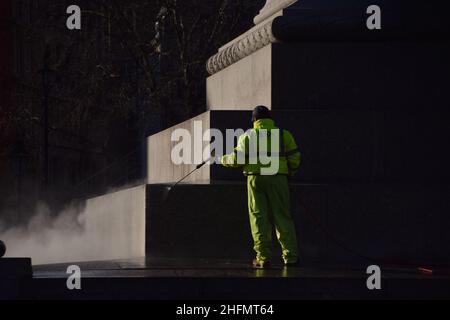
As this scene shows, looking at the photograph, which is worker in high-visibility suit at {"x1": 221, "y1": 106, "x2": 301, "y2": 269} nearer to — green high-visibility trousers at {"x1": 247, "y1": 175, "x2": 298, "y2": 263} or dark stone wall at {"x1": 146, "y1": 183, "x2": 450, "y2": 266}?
green high-visibility trousers at {"x1": 247, "y1": 175, "x2": 298, "y2": 263}

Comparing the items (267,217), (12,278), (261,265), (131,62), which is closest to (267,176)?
(267,217)

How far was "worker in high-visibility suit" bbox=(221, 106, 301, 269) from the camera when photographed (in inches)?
460

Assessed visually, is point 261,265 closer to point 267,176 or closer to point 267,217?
point 267,217

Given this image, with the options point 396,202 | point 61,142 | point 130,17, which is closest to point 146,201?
point 396,202

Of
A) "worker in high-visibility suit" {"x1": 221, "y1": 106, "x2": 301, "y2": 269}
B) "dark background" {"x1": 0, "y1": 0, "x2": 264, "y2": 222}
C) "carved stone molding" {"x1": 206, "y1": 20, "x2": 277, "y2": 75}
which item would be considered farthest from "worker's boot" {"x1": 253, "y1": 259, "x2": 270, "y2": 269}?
"dark background" {"x1": 0, "y1": 0, "x2": 264, "y2": 222}

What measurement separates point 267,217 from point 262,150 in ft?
2.31

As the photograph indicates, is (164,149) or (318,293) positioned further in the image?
(164,149)

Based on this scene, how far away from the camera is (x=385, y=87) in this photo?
1429 centimetres

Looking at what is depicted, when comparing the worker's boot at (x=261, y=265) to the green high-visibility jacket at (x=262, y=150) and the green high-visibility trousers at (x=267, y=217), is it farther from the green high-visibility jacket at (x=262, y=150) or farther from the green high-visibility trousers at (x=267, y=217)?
Answer: the green high-visibility jacket at (x=262, y=150)

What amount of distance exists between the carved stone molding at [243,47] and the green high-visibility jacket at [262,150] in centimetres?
278

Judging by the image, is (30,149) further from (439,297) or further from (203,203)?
(439,297)

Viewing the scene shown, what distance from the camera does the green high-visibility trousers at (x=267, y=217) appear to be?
38.2ft

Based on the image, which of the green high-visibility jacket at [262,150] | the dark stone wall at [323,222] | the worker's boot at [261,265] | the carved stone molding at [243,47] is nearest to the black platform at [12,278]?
the worker's boot at [261,265]

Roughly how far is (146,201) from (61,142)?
134 feet
